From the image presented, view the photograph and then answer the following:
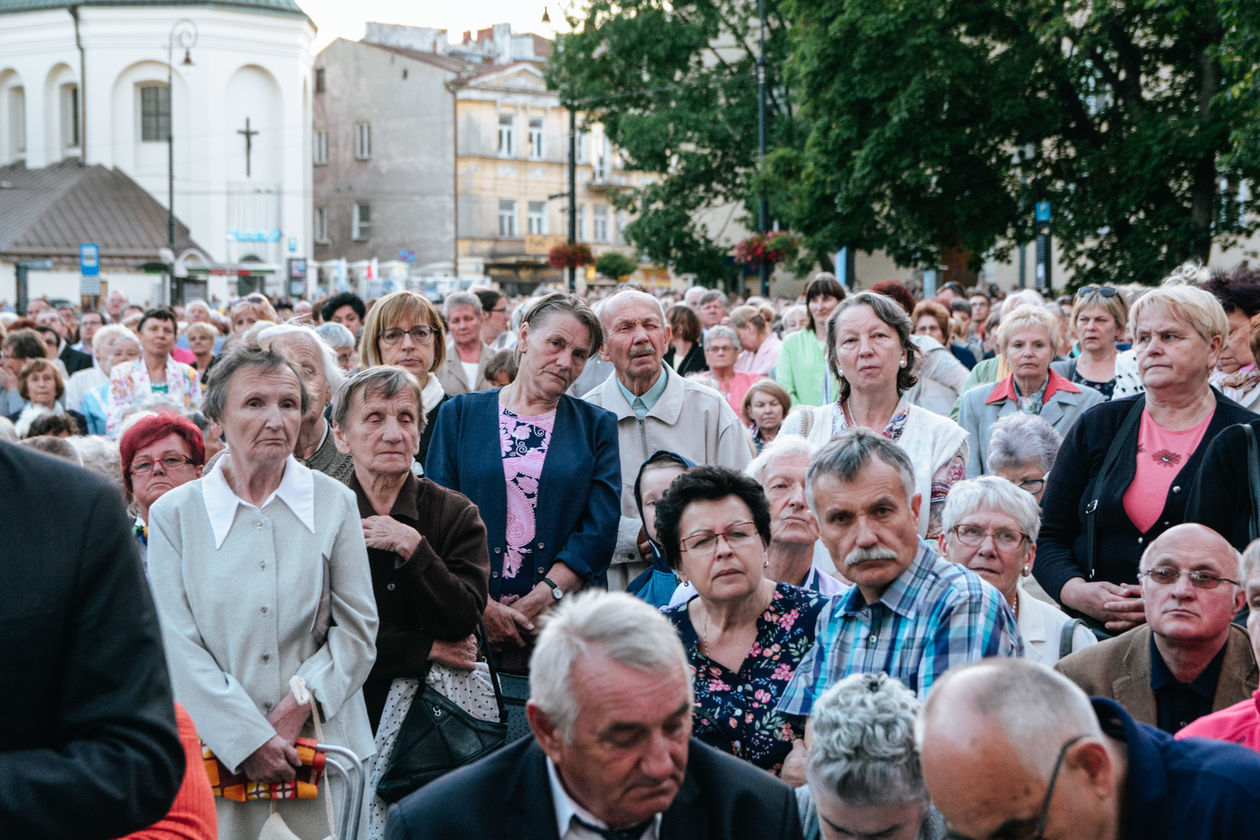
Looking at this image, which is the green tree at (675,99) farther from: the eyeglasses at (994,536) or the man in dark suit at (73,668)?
the man in dark suit at (73,668)

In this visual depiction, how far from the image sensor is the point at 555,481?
18.1 feet

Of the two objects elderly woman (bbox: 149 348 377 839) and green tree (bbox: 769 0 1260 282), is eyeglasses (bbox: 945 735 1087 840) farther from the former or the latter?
green tree (bbox: 769 0 1260 282)

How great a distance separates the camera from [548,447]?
220 inches

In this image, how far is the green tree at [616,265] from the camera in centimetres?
5675

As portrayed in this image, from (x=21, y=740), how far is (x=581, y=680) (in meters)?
1.05

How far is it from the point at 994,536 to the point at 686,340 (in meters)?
6.22

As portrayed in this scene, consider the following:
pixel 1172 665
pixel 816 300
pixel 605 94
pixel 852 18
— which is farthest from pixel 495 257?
pixel 1172 665

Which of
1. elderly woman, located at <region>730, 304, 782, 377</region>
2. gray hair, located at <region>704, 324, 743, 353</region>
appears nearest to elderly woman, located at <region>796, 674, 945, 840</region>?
gray hair, located at <region>704, 324, 743, 353</region>

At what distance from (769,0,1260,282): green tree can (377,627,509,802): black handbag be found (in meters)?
19.1

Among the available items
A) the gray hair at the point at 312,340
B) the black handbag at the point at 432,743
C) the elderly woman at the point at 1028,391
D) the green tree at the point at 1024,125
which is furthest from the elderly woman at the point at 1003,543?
the green tree at the point at 1024,125

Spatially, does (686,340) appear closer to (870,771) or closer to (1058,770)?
(870,771)

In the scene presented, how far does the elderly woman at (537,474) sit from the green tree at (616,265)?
51141mm

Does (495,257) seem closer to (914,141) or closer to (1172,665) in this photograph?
(914,141)

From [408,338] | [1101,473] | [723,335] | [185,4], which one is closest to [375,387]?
[408,338]
